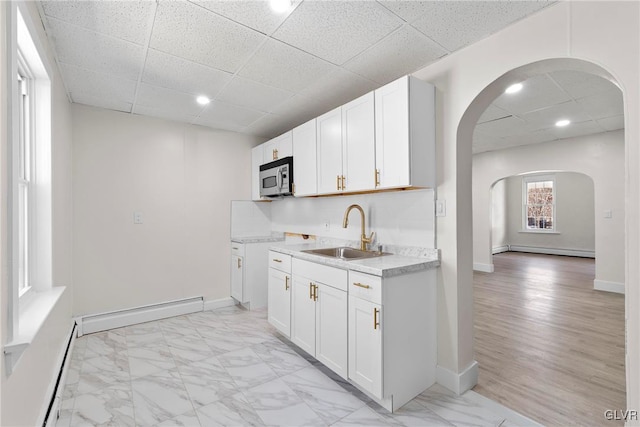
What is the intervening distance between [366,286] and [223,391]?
4.14 feet

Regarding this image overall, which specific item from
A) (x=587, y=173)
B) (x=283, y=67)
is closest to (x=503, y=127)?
(x=587, y=173)

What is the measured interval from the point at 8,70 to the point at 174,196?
2653 millimetres

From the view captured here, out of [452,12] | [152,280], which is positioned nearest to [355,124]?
[452,12]

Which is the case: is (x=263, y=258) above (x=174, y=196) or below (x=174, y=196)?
below

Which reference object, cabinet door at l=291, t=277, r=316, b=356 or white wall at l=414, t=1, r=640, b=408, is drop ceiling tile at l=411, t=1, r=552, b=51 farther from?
cabinet door at l=291, t=277, r=316, b=356

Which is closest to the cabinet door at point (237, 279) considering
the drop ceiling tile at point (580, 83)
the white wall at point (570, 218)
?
the drop ceiling tile at point (580, 83)

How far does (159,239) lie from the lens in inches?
142

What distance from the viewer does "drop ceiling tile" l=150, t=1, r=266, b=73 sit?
173 cm

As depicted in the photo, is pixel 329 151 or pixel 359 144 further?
pixel 329 151

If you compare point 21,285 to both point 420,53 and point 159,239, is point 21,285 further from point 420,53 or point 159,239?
point 420,53

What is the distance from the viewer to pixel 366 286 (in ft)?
6.46

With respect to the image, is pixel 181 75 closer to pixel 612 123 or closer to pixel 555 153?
pixel 612 123

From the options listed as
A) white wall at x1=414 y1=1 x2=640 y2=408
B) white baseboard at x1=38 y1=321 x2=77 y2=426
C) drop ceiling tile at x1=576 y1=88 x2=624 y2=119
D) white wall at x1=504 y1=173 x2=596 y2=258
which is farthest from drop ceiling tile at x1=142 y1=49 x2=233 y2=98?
white wall at x1=504 y1=173 x2=596 y2=258

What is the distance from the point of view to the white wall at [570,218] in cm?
802
